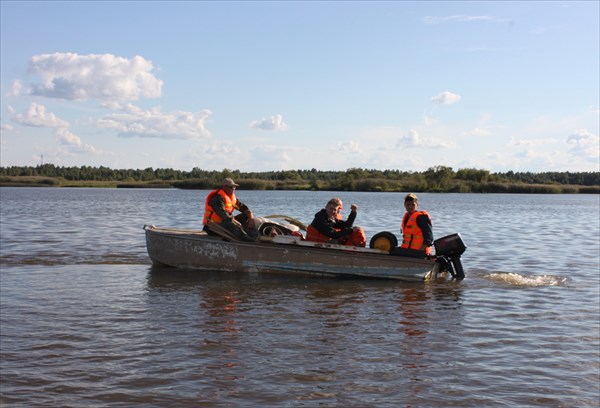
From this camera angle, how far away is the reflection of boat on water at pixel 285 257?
1281 centimetres

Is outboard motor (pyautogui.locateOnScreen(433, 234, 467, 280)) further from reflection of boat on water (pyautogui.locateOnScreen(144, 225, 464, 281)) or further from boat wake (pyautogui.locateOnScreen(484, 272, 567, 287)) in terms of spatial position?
boat wake (pyautogui.locateOnScreen(484, 272, 567, 287))

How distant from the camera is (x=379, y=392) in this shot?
20.8 feet

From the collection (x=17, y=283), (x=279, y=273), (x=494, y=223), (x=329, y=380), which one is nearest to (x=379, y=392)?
(x=329, y=380)

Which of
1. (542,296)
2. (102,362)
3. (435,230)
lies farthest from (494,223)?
(102,362)

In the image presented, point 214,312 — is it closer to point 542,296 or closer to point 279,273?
point 279,273

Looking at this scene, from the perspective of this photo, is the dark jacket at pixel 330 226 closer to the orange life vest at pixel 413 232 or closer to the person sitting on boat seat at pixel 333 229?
the person sitting on boat seat at pixel 333 229

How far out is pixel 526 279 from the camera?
13555 mm

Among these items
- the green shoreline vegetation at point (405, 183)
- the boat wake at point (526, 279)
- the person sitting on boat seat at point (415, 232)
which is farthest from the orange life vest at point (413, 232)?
the green shoreline vegetation at point (405, 183)

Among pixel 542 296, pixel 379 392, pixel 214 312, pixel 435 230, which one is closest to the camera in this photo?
pixel 379 392

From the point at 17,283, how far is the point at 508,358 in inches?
344

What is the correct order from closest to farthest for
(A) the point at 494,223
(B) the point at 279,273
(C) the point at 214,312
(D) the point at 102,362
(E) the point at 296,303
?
(D) the point at 102,362, (C) the point at 214,312, (E) the point at 296,303, (B) the point at 279,273, (A) the point at 494,223

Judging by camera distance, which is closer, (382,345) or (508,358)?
(508,358)

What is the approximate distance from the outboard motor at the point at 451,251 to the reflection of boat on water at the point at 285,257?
0.8 inches

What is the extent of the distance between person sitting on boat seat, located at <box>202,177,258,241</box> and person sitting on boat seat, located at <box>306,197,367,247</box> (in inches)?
47.3
